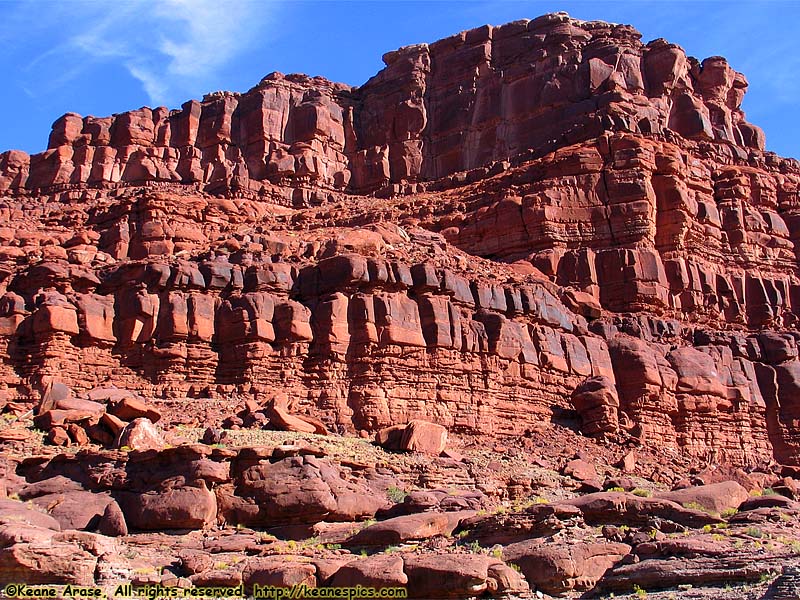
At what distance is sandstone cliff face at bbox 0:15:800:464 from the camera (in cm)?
3416

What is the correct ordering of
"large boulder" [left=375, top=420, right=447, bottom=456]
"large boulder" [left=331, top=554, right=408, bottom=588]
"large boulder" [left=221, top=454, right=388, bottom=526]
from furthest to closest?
1. "large boulder" [left=375, top=420, right=447, bottom=456]
2. "large boulder" [left=221, top=454, right=388, bottom=526]
3. "large boulder" [left=331, top=554, right=408, bottom=588]

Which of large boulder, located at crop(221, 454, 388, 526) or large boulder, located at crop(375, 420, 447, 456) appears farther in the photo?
large boulder, located at crop(375, 420, 447, 456)

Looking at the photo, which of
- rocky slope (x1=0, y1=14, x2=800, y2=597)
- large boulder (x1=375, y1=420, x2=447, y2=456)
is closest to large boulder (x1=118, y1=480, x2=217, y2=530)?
rocky slope (x1=0, y1=14, x2=800, y2=597)

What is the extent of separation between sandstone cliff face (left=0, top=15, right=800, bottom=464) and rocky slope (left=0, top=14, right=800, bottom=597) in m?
0.13

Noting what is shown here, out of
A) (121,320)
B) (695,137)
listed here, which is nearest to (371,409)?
(121,320)

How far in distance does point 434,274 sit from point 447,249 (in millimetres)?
8223

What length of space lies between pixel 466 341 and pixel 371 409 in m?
5.10

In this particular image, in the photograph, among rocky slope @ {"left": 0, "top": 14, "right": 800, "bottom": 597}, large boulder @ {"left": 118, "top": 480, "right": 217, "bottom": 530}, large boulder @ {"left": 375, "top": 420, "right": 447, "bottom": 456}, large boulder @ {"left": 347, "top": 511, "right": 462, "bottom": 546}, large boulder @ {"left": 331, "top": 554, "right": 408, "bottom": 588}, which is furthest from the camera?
rocky slope @ {"left": 0, "top": 14, "right": 800, "bottom": 597}

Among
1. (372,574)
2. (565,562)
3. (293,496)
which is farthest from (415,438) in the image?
(372,574)

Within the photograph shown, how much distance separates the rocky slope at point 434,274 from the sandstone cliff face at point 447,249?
0.13 meters

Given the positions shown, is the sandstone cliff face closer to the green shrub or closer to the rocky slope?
the rocky slope

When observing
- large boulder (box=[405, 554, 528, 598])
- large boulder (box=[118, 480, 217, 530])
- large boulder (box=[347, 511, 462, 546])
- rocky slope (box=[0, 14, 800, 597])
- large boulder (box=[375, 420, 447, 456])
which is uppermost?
rocky slope (box=[0, 14, 800, 597])

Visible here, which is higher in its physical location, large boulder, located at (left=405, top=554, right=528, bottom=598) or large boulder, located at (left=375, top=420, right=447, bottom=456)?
large boulder, located at (left=375, top=420, right=447, bottom=456)

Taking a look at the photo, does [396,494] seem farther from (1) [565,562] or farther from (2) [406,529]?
(1) [565,562]
